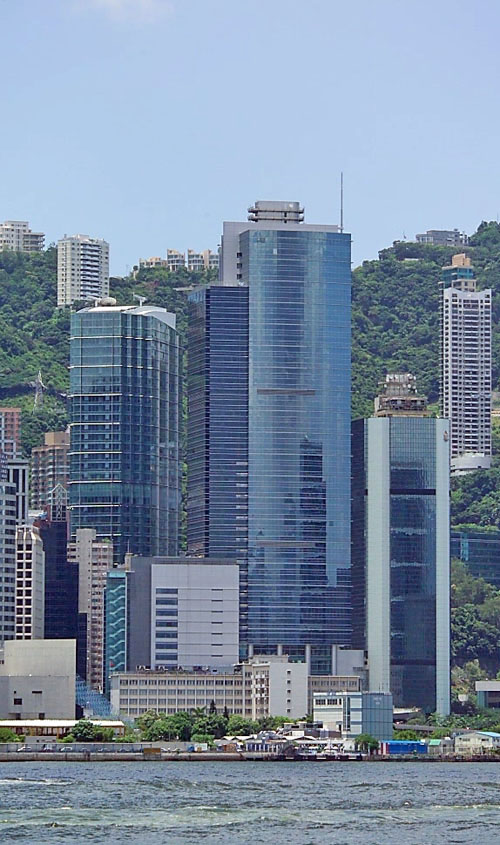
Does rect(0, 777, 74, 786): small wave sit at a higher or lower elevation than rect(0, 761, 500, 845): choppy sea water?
higher

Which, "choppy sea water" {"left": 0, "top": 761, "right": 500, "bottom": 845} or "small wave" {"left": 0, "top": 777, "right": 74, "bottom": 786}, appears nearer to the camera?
"choppy sea water" {"left": 0, "top": 761, "right": 500, "bottom": 845}

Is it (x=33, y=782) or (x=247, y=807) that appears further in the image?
(x=33, y=782)

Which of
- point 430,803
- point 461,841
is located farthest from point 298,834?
point 430,803

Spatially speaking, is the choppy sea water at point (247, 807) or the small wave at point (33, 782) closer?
the choppy sea water at point (247, 807)

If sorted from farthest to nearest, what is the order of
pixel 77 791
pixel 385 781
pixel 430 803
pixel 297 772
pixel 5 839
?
pixel 297 772, pixel 385 781, pixel 77 791, pixel 430 803, pixel 5 839

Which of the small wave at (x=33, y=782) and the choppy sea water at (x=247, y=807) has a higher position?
the small wave at (x=33, y=782)

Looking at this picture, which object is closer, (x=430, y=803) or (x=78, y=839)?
(x=78, y=839)

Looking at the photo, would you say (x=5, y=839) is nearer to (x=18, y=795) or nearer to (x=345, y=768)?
(x=18, y=795)

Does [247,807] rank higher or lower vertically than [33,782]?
lower
